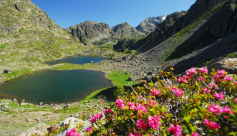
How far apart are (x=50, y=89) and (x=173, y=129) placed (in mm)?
48424

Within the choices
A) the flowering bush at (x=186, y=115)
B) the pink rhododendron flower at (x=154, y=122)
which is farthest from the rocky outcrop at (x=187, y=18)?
the pink rhododendron flower at (x=154, y=122)

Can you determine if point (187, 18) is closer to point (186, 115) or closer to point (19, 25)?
point (186, 115)

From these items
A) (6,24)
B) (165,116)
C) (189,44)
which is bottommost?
(165,116)

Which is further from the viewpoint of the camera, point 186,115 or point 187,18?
point 187,18

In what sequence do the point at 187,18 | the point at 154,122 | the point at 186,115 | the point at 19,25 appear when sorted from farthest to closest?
the point at 19,25
the point at 187,18
the point at 186,115
the point at 154,122

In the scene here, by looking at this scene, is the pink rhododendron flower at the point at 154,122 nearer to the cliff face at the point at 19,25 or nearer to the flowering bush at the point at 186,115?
the flowering bush at the point at 186,115

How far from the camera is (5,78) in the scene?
51969mm

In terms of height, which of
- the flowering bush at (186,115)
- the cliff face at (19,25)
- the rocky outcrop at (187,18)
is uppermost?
the cliff face at (19,25)

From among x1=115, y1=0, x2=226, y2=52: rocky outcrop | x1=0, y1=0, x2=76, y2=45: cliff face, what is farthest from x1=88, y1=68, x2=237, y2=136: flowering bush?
x1=0, y1=0, x2=76, y2=45: cliff face

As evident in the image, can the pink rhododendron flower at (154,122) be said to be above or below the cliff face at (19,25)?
below

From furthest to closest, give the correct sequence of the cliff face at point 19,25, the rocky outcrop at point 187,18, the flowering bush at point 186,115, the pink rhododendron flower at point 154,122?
the cliff face at point 19,25
the rocky outcrop at point 187,18
the pink rhododendron flower at point 154,122
the flowering bush at point 186,115

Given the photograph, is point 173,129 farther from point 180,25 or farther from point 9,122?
point 180,25

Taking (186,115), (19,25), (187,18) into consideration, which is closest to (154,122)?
(186,115)

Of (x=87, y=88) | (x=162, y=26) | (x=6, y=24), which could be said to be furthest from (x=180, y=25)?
(x=6, y=24)
